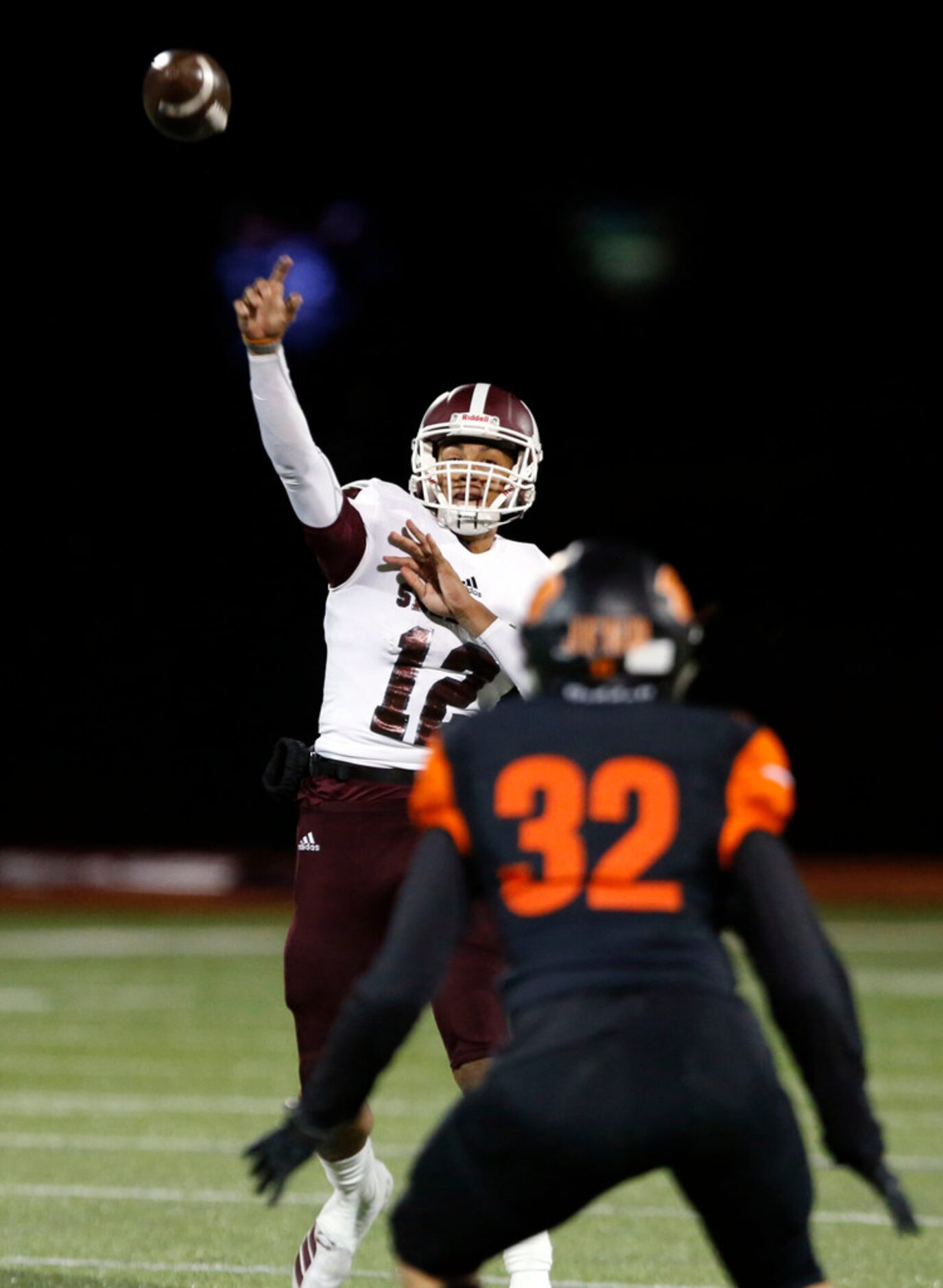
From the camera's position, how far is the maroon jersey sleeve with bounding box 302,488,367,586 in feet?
14.2

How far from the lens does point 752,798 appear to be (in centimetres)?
248

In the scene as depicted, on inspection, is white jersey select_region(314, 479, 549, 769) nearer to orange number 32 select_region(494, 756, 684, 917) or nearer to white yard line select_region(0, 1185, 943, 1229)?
orange number 32 select_region(494, 756, 684, 917)

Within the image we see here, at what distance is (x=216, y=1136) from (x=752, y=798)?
210 inches

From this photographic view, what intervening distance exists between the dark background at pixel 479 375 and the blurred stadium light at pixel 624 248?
0.05m

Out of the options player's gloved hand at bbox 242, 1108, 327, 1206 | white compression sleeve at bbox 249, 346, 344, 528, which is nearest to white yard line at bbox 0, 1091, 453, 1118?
white compression sleeve at bbox 249, 346, 344, 528

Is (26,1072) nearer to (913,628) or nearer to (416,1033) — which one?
(416,1033)

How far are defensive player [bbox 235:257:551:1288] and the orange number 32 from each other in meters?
1.67

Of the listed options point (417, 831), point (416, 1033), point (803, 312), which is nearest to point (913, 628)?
point (803, 312)

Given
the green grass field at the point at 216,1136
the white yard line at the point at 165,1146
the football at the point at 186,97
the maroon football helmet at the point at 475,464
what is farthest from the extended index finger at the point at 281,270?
the white yard line at the point at 165,1146

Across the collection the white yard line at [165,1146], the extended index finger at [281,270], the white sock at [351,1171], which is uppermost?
the extended index finger at [281,270]

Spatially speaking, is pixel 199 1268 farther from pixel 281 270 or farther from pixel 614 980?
pixel 614 980

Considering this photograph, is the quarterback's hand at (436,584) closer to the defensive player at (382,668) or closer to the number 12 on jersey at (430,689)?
the defensive player at (382,668)

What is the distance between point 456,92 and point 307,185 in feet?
6.92

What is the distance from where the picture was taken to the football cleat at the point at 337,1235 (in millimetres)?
4371
